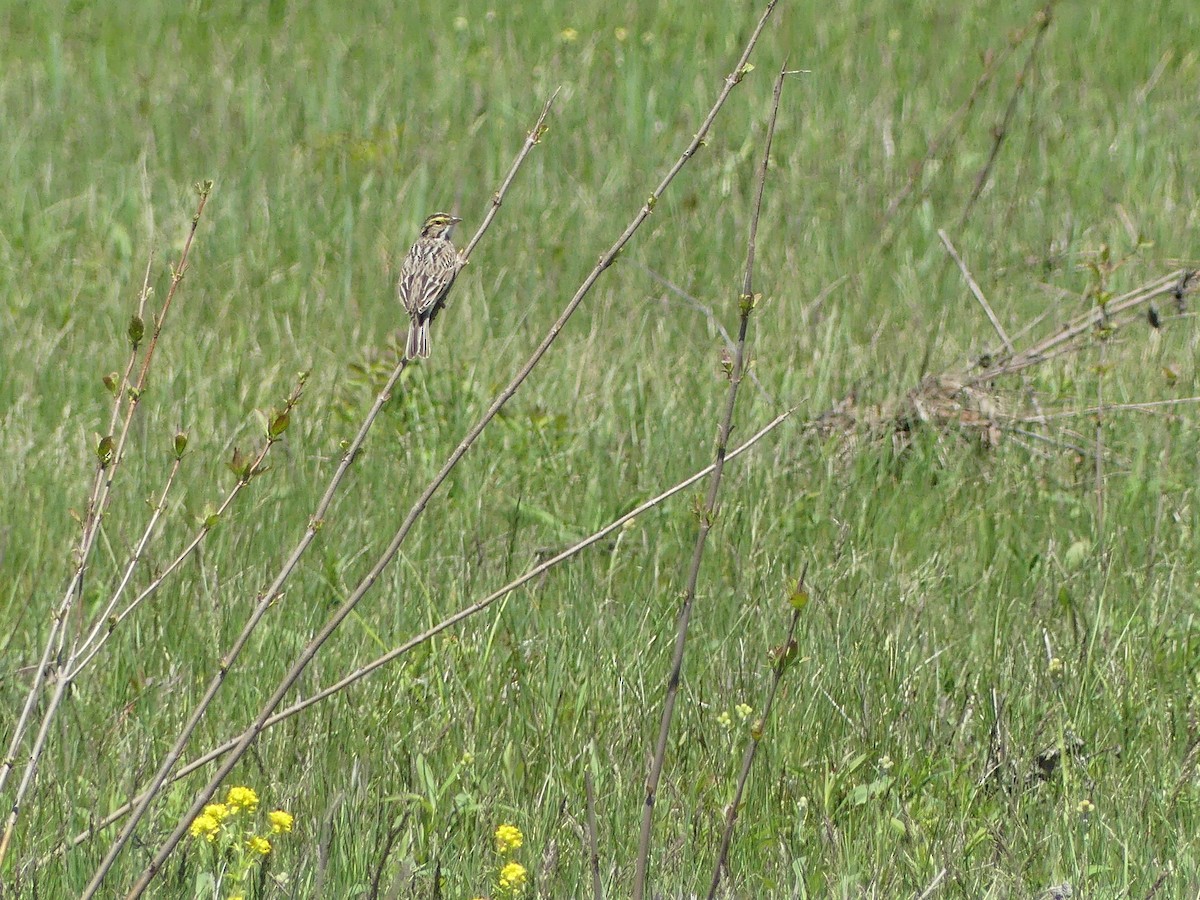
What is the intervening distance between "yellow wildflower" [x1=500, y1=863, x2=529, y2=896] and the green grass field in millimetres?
111

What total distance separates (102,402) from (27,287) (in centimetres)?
109

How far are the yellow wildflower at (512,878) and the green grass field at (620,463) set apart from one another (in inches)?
4.4

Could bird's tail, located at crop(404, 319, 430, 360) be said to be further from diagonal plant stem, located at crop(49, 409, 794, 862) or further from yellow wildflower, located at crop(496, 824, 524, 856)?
diagonal plant stem, located at crop(49, 409, 794, 862)

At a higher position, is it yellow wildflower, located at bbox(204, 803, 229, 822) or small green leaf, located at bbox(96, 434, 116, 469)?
small green leaf, located at bbox(96, 434, 116, 469)

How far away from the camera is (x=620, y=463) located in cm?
487

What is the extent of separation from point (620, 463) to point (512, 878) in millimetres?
→ 2408

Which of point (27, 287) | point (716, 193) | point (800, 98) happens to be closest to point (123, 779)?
point (27, 287)

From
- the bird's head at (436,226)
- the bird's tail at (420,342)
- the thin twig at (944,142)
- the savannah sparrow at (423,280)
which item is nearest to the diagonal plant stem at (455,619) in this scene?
the savannah sparrow at (423,280)

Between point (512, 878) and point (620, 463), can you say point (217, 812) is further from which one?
point (620, 463)

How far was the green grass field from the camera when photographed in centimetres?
306

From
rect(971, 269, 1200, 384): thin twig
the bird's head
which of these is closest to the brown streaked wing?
the bird's head

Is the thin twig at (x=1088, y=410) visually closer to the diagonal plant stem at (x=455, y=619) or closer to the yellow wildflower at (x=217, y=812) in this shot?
the diagonal plant stem at (x=455, y=619)

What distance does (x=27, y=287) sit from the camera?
242 inches

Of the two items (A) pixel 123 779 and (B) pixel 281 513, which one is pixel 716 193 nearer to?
(B) pixel 281 513
